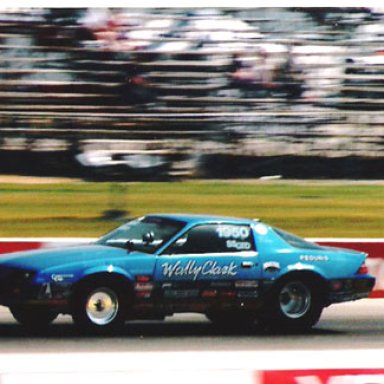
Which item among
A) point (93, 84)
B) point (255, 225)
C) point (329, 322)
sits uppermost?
point (93, 84)

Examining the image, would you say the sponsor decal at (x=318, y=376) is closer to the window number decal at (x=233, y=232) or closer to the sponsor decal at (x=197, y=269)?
→ the sponsor decal at (x=197, y=269)

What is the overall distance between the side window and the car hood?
57 centimetres

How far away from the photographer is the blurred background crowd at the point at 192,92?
20.3 meters

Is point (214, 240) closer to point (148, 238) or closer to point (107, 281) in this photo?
point (148, 238)

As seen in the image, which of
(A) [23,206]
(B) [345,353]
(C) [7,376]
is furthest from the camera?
(A) [23,206]

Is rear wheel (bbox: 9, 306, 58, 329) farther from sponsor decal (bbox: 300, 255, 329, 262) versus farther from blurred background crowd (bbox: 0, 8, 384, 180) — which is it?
blurred background crowd (bbox: 0, 8, 384, 180)

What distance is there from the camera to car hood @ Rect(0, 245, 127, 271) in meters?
10.5

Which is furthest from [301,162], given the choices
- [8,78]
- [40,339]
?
[40,339]

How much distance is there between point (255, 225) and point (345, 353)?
6.84 meters

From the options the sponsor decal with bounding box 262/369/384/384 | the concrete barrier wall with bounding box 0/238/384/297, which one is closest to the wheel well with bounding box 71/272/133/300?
the concrete barrier wall with bounding box 0/238/384/297

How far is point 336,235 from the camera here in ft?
61.6

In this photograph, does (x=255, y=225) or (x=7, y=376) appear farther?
(x=255, y=225)

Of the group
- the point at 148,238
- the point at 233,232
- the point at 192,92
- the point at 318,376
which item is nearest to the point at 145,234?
the point at 148,238

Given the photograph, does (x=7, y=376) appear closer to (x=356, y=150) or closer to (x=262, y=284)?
(x=262, y=284)
